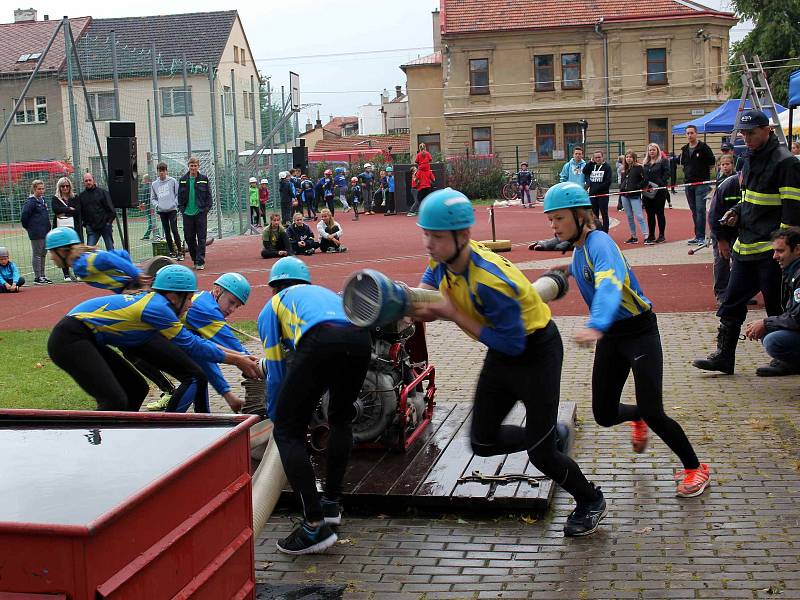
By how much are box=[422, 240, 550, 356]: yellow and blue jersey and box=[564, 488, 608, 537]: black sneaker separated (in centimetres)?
106

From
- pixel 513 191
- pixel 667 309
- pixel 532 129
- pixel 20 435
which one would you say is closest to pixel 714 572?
pixel 20 435

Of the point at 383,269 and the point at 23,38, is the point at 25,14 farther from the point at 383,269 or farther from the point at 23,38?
the point at 383,269

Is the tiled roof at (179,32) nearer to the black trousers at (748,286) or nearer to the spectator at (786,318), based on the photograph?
the black trousers at (748,286)

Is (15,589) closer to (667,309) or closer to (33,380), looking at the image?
(33,380)

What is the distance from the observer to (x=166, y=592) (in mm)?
3268

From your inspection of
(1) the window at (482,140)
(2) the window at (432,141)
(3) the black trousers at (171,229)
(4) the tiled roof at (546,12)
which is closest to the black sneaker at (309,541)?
(3) the black trousers at (171,229)

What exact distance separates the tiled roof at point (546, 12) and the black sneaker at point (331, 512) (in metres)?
53.4

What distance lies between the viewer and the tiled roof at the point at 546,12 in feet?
185

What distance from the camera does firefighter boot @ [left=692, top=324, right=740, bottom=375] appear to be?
355 inches

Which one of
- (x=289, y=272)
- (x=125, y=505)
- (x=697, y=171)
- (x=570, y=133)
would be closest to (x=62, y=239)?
(x=289, y=272)

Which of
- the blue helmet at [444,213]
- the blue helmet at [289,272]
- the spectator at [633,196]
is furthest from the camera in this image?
the spectator at [633,196]

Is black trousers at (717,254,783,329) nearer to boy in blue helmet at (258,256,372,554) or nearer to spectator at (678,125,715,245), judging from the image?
boy in blue helmet at (258,256,372,554)

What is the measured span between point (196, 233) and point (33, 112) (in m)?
6.51

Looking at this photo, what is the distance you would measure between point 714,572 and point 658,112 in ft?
177
